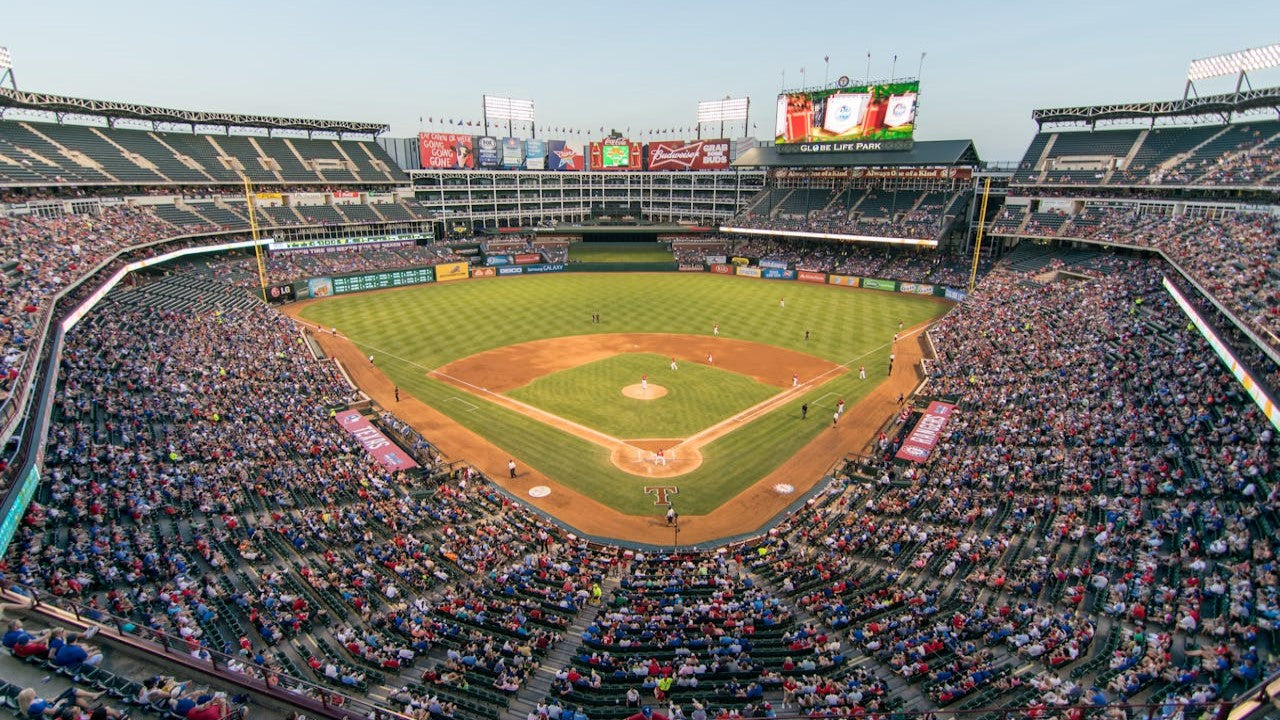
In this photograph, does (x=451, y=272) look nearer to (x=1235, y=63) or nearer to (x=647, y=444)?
(x=647, y=444)

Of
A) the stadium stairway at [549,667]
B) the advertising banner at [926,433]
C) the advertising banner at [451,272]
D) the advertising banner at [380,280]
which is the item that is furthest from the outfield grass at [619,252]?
the stadium stairway at [549,667]

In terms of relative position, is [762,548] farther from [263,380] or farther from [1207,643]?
[263,380]

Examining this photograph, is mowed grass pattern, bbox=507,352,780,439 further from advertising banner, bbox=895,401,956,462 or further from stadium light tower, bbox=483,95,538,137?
stadium light tower, bbox=483,95,538,137

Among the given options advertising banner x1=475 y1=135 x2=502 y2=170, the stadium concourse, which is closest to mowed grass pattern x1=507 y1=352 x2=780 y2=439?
the stadium concourse

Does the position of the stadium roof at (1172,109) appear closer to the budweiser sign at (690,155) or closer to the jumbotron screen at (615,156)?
the budweiser sign at (690,155)

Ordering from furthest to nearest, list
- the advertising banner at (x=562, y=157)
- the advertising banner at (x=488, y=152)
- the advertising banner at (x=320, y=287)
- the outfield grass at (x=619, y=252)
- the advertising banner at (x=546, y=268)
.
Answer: the advertising banner at (x=562, y=157) → the advertising banner at (x=488, y=152) → the outfield grass at (x=619, y=252) → the advertising banner at (x=546, y=268) → the advertising banner at (x=320, y=287)

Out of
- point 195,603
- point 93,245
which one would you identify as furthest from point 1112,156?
point 93,245

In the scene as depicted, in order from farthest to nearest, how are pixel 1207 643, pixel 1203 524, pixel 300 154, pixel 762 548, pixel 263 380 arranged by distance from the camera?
1. pixel 300 154
2. pixel 263 380
3. pixel 762 548
4. pixel 1203 524
5. pixel 1207 643
